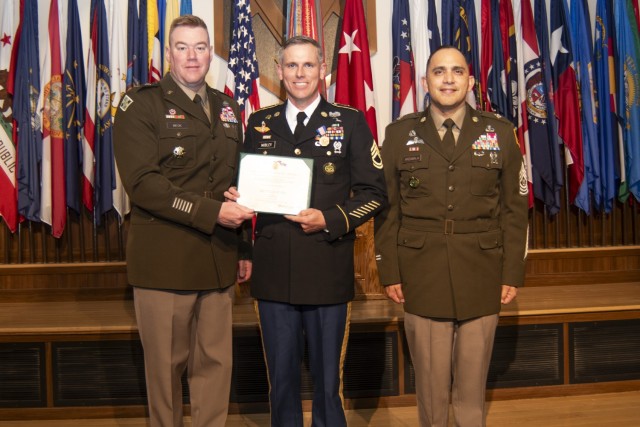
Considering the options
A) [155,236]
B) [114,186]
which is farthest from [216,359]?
[114,186]

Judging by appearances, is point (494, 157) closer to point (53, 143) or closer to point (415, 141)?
point (415, 141)

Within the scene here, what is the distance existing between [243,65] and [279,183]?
2451 mm

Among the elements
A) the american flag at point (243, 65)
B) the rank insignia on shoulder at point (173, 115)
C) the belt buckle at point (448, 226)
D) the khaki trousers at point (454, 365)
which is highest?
the american flag at point (243, 65)

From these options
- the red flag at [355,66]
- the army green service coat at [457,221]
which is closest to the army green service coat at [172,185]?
the army green service coat at [457,221]

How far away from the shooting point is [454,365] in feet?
8.32

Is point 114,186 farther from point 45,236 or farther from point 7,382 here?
point 7,382

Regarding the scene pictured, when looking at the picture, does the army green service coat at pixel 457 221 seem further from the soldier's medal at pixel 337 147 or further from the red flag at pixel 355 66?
the red flag at pixel 355 66

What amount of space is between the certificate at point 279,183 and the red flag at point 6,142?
9.03 feet

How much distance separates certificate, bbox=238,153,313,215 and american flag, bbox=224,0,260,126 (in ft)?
7.32

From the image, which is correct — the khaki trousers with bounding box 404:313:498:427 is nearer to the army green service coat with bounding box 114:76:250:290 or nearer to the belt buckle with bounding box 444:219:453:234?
the belt buckle with bounding box 444:219:453:234

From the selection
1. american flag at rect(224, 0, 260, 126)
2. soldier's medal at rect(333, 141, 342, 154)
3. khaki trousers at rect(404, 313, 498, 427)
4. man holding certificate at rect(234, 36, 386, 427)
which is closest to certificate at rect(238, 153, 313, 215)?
man holding certificate at rect(234, 36, 386, 427)

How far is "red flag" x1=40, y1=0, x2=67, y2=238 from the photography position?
4516mm

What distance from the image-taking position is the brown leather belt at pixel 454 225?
2.48 m

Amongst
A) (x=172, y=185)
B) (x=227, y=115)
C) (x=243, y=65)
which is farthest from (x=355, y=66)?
(x=172, y=185)
